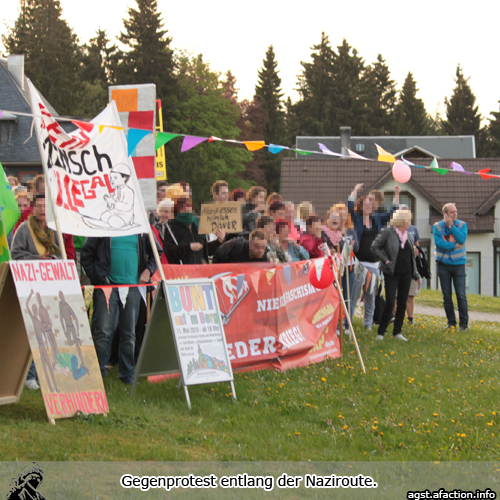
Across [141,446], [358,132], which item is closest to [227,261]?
[141,446]

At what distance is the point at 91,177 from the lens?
23.4ft

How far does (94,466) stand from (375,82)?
77.9 metres

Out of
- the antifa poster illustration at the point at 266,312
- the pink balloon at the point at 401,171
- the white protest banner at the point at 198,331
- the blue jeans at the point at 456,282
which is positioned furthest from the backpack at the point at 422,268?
the white protest banner at the point at 198,331

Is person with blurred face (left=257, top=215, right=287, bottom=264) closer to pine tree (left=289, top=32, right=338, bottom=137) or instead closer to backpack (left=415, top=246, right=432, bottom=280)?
backpack (left=415, top=246, right=432, bottom=280)

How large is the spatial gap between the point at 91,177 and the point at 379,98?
7538 cm

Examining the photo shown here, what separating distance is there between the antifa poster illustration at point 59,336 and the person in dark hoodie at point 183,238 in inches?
97.2

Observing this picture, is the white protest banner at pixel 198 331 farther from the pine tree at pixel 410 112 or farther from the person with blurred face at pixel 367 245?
the pine tree at pixel 410 112

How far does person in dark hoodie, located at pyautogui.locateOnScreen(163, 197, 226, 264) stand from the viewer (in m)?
8.92

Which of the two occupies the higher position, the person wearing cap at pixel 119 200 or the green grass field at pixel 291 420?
the person wearing cap at pixel 119 200

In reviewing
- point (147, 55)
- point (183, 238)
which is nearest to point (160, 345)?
point (183, 238)

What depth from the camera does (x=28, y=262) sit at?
6.28 meters

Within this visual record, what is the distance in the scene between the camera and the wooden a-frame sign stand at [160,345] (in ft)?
24.0

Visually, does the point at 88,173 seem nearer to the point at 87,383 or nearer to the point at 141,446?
the point at 87,383

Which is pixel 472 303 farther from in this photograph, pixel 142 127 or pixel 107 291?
pixel 107 291
